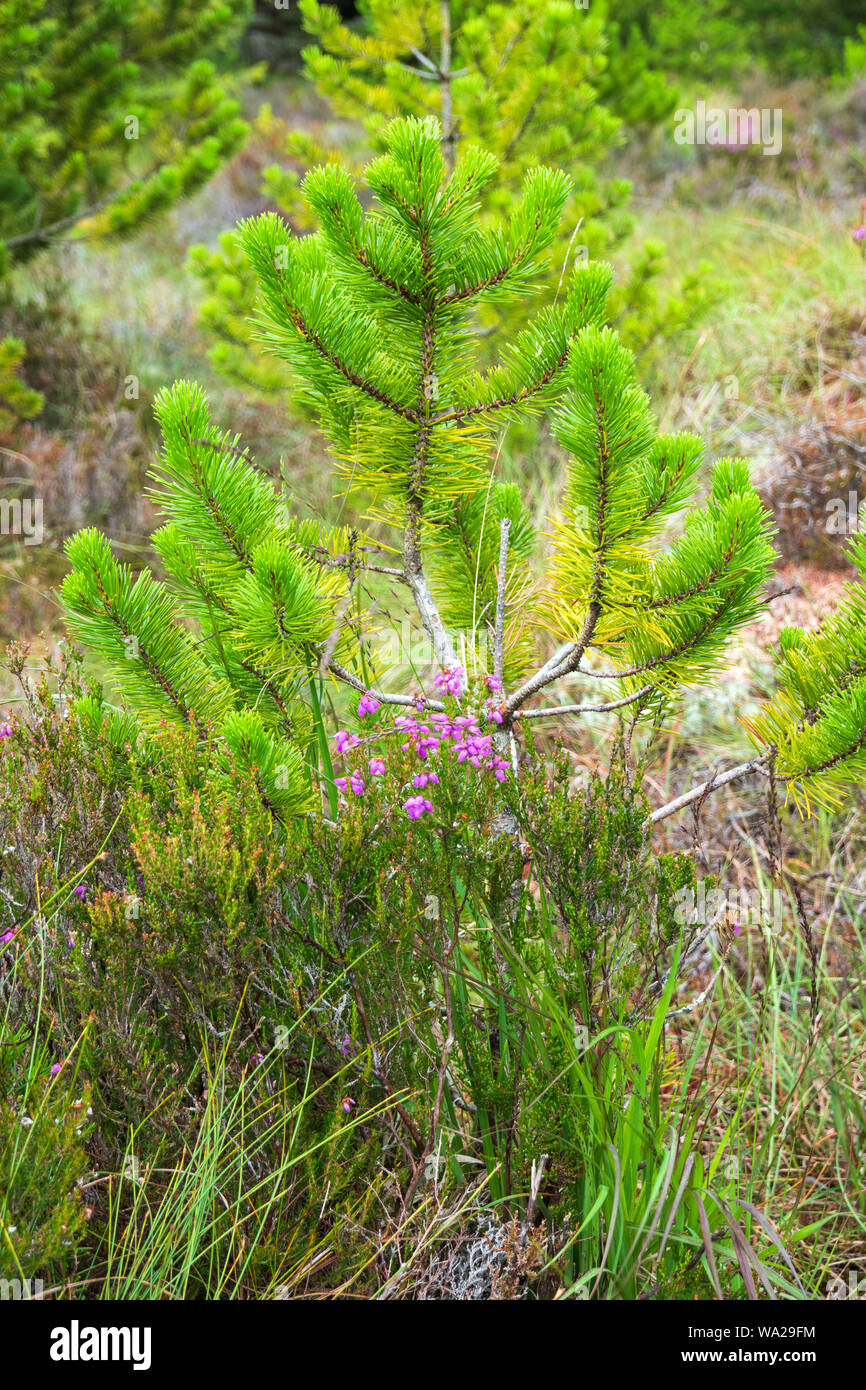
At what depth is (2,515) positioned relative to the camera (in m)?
5.29

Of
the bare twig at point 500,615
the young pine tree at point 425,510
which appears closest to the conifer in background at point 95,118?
the young pine tree at point 425,510

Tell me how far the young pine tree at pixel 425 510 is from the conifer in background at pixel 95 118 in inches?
157

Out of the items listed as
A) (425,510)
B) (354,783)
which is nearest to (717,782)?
(354,783)

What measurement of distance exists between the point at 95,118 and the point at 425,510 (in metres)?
5.20

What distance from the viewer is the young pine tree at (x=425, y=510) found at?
160 cm

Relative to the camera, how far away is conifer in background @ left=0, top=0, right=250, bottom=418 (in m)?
5.28

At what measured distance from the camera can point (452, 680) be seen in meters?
1.80

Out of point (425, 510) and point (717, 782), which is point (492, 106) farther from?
point (717, 782)

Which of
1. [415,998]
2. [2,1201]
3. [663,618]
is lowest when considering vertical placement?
[2,1201]

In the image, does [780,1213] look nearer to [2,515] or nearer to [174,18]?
[2,515]

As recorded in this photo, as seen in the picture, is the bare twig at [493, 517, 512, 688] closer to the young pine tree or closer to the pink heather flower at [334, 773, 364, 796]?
the young pine tree

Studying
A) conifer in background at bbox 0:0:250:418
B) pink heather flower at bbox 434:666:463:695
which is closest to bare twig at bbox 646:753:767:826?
pink heather flower at bbox 434:666:463:695

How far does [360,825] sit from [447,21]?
461 cm
